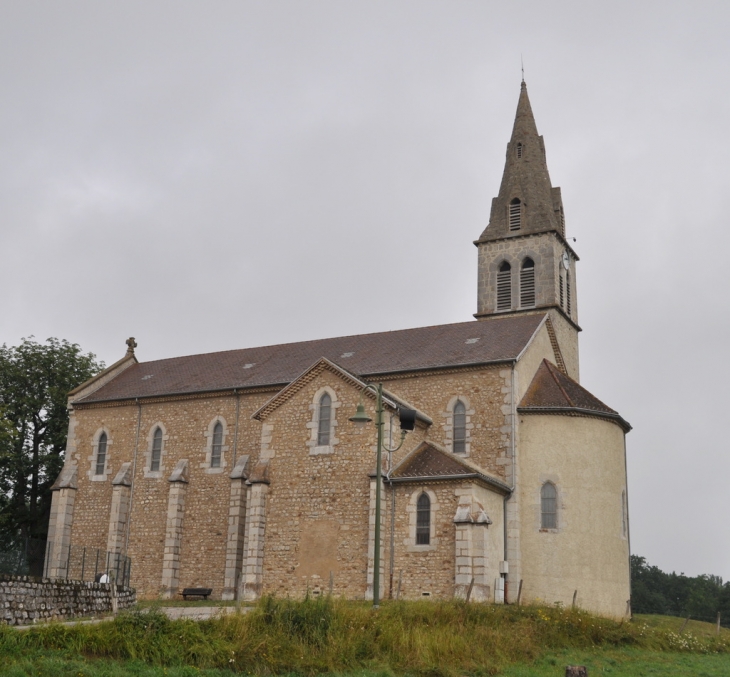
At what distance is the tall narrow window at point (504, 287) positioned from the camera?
4175 centimetres

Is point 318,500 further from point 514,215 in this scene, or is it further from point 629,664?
point 514,215

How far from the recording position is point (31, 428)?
45344mm

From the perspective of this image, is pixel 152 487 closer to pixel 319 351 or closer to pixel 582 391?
pixel 319 351

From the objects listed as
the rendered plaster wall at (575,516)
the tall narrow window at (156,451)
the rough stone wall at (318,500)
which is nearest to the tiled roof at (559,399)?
the rendered plaster wall at (575,516)

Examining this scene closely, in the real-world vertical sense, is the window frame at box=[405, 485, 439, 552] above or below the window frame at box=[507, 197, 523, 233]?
below

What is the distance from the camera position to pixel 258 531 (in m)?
29.9

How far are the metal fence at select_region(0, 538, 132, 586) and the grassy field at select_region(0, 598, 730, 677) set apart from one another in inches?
603

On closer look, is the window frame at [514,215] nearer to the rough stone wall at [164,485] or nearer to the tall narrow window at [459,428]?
the tall narrow window at [459,428]

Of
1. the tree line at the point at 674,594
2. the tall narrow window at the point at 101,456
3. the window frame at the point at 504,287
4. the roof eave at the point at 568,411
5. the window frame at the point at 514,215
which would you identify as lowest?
the tree line at the point at 674,594

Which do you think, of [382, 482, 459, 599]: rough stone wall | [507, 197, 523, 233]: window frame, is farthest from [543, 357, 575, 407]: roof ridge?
[507, 197, 523, 233]: window frame

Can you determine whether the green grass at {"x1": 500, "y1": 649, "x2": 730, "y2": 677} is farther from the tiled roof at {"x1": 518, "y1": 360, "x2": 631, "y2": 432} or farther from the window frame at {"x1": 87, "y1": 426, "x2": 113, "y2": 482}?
the window frame at {"x1": 87, "y1": 426, "x2": 113, "y2": 482}

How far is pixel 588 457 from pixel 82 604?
18313 millimetres

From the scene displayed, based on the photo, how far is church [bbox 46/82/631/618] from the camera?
28.0 m

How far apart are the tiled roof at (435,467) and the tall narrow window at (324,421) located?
295 cm
